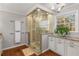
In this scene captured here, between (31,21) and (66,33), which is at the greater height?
(31,21)

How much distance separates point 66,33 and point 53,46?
0.23 metres

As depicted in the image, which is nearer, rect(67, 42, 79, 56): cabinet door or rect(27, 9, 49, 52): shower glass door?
rect(67, 42, 79, 56): cabinet door

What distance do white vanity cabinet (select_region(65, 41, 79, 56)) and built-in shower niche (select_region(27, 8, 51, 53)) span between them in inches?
12.8

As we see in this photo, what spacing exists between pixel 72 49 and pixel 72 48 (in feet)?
0.05

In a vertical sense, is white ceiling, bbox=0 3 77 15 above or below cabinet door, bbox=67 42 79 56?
above

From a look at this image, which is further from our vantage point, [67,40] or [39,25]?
[39,25]

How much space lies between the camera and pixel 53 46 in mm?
1316

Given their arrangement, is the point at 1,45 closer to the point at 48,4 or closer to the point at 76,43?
the point at 48,4

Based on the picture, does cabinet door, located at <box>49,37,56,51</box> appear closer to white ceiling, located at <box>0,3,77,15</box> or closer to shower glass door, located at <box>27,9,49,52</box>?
shower glass door, located at <box>27,9,49,52</box>

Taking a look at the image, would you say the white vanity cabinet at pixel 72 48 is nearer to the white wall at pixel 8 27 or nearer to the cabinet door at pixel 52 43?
the cabinet door at pixel 52 43

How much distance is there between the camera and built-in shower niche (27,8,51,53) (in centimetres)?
132

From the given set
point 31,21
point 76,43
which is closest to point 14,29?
point 31,21

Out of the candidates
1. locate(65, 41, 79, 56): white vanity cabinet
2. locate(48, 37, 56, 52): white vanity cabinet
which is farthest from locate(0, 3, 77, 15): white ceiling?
locate(65, 41, 79, 56): white vanity cabinet


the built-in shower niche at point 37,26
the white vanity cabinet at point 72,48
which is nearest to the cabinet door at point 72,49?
the white vanity cabinet at point 72,48
